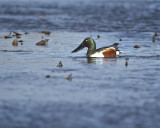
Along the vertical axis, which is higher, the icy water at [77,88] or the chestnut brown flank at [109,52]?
the chestnut brown flank at [109,52]

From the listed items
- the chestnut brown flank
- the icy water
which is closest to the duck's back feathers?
the chestnut brown flank

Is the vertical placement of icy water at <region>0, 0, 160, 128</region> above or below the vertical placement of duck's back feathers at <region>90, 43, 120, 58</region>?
below

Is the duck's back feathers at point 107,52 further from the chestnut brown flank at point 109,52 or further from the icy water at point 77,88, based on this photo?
the icy water at point 77,88

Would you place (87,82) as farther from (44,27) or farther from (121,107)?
(44,27)

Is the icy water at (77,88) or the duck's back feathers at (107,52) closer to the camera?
the icy water at (77,88)

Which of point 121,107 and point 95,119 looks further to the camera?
point 121,107

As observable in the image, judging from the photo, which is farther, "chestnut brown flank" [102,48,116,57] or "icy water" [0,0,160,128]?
"chestnut brown flank" [102,48,116,57]

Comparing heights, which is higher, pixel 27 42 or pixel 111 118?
pixel 27 42

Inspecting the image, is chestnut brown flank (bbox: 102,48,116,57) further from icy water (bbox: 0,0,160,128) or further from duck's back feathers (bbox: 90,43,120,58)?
icy water (bbox: 0,0,160,128)

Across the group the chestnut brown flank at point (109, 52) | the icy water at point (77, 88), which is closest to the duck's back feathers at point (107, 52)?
the chestnut brown flank at point (109, 52)

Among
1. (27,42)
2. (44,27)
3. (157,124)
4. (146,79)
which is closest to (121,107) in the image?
(157,124)

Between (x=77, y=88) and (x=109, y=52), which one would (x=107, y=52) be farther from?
(x=77, y=88)

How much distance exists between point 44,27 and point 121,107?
19.1 metres

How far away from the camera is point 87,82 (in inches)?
413
